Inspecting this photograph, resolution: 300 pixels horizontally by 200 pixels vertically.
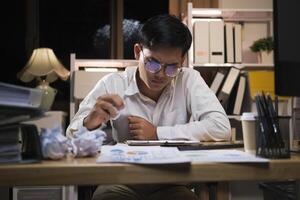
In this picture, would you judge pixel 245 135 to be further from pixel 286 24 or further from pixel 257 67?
pixel 257 67

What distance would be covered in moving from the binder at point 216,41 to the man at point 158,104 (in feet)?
4.78

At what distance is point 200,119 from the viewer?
5.57 feet

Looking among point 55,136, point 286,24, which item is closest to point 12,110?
point 55,136

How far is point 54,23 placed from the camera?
4.25 meters

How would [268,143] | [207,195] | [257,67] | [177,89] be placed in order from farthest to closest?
[257,67]
[177,89]
[207,195]
[268,143]

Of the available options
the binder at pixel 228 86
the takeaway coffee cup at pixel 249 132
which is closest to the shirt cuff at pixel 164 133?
the takeaway coffee cup at pixel 249 132

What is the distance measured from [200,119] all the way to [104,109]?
522 millimetres

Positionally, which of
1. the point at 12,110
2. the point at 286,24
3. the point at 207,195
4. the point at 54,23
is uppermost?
the point at 54,23

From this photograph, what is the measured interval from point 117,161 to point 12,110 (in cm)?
22

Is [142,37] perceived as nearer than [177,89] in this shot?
Yes

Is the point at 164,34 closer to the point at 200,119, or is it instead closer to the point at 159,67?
the point at 159,67

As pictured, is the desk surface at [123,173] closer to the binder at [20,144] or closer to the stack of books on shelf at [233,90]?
the binder at [20,144]

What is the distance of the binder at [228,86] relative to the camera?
10.5 feet

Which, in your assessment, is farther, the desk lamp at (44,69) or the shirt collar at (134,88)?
the desk lamp at (44,69)
